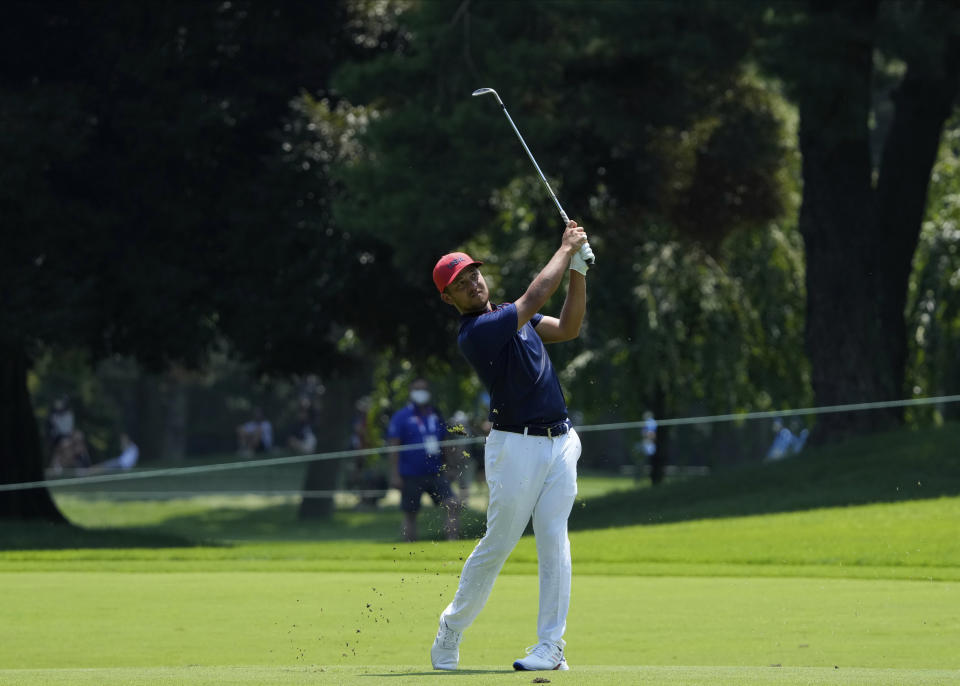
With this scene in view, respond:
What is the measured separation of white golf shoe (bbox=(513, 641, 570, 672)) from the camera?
25.0ft

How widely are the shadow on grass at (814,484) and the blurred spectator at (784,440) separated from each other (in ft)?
28.1

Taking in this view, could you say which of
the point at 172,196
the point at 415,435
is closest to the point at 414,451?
the point at 415,435

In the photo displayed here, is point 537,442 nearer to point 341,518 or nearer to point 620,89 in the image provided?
point 620,89

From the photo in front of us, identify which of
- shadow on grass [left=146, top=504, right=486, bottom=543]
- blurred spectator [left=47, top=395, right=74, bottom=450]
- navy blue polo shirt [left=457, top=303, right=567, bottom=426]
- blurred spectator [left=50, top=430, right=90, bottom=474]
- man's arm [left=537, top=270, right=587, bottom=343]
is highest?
man's arm [left=537, top=270, right=587, bottom=343]

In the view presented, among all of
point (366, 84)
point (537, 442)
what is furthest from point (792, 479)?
point (537, 442)

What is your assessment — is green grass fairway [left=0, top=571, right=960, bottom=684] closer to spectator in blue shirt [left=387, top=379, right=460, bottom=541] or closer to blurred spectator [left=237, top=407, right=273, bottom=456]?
spectator in blue shirt [left=387, top=379, right=460, bottom=541]

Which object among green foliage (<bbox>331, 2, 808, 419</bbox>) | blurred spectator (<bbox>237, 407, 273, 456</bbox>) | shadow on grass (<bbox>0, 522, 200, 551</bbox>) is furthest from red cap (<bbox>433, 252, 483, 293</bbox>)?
blurred spectator (<bbox>237, 407, 273, 456</bbox>)

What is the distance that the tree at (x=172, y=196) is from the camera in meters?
21.8

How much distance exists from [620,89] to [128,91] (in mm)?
6607

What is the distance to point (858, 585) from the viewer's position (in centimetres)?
1220

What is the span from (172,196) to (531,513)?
1564cm

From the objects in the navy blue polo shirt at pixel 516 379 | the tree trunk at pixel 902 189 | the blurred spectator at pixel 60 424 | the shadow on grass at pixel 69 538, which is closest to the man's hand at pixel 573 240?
the navy blue polo shirt at pixel 516 379

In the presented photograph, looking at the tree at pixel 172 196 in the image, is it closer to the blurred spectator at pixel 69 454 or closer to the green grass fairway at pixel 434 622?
the green grass fairway at pixel 434 622

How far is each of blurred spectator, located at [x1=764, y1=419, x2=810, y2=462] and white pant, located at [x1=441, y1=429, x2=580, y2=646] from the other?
78.1 feet
